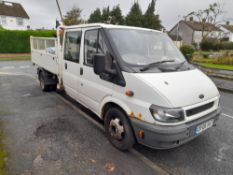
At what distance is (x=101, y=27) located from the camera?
10.7ft

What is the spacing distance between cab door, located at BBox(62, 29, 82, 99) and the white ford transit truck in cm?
2

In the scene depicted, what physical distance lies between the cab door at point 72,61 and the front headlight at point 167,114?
6.97 feet

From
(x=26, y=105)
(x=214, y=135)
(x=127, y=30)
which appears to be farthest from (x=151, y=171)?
(x=26, y=105)

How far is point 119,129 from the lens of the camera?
302 cm

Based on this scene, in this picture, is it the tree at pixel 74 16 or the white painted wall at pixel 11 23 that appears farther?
the white painted wall at pixel 11 23

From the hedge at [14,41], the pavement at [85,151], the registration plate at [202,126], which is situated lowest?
the pavement at [85,151]

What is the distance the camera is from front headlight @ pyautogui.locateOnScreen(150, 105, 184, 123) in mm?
2391

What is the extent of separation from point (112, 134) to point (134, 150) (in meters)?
0.49

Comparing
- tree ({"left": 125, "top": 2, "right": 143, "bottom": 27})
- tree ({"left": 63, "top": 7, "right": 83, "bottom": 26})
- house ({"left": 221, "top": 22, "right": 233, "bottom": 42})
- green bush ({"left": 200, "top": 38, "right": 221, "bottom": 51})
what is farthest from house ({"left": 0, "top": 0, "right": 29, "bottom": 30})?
house ({"left": 221, "top": 22, "right": 233, "bottom": 42})

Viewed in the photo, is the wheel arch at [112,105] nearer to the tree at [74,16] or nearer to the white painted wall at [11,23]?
the tree at [74,16]

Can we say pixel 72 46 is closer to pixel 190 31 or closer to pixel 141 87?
pixel 141 87

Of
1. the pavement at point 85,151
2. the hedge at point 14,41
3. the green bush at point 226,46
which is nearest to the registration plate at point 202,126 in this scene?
the pavement at point 85,151

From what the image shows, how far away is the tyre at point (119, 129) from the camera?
2886mm

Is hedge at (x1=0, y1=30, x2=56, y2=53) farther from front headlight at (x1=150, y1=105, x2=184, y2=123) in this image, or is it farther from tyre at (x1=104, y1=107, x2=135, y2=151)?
front headlight at (x1=150, y1=105, x2=184, y2=123)
